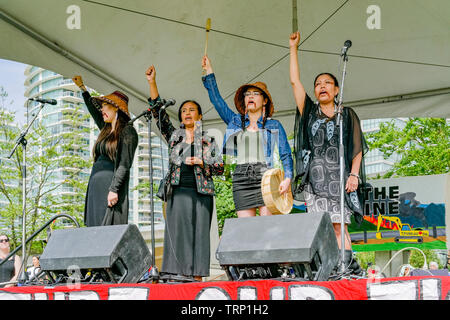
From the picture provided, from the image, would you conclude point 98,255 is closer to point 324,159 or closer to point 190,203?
point 190,203

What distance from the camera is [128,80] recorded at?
666cm

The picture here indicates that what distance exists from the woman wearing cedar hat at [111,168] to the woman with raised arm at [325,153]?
1581mm

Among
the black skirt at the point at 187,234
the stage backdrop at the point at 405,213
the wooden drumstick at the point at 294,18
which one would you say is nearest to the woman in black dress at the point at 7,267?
the black skirt at the point at 187,234

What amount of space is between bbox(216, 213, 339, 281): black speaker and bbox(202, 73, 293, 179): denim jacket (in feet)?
3.43

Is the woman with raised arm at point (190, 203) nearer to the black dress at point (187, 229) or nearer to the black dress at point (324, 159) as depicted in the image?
the black dress at point (187, 229)

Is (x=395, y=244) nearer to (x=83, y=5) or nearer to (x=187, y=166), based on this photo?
→ (x=187, y=166)

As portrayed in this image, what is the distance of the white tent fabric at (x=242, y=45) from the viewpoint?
5.29 m

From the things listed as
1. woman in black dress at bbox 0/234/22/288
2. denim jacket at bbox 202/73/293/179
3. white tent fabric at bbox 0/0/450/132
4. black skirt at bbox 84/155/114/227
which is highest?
white tent fabric at bbox 0/0/450/132

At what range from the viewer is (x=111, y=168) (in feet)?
16.4

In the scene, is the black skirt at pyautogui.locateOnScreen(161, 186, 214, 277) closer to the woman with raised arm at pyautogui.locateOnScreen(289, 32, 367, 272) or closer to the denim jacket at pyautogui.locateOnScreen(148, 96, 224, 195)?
the denim jacket at pyautogui.locateOnScreen(148, 96, 224, 195)

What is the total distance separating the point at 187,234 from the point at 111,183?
958mm

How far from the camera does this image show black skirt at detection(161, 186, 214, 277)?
437cm

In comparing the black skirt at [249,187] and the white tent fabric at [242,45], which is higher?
the white tent fabric at [242,45]

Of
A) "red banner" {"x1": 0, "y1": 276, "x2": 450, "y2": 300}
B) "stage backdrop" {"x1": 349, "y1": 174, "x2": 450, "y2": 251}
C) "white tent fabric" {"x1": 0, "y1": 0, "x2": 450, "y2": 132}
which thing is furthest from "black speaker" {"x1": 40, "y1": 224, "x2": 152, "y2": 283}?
"stage backdrop" {"x1": 349, "y1": 174, "x2": 450, "y2": 251}
